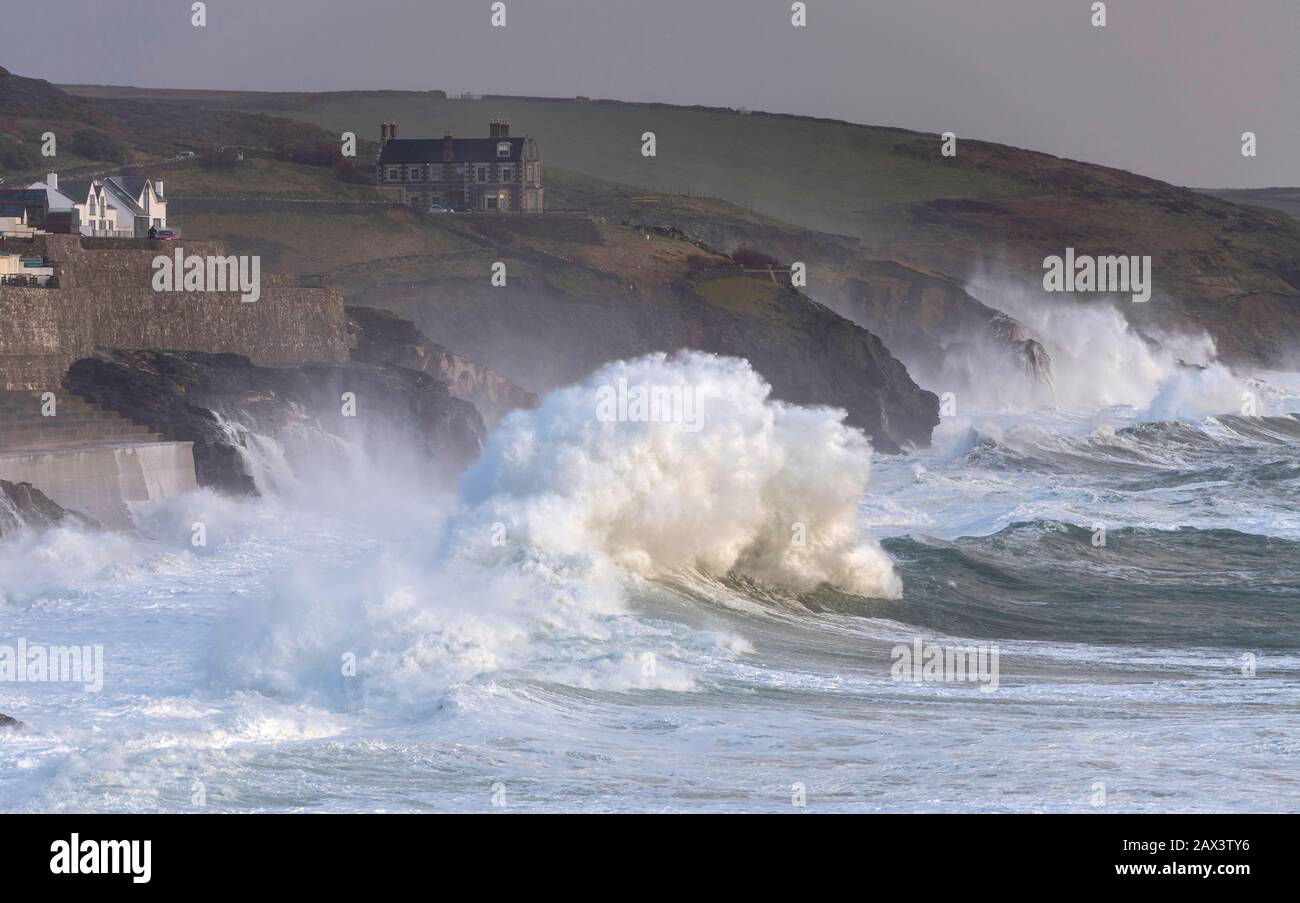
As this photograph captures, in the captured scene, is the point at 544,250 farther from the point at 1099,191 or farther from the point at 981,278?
the point at 1099,191

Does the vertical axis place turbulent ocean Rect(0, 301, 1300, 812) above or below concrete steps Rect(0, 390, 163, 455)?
below

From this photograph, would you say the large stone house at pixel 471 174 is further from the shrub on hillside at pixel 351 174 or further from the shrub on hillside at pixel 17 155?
the shrub on hillside at pixel 17 155

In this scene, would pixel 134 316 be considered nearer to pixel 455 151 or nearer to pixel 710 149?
pixel 455 151

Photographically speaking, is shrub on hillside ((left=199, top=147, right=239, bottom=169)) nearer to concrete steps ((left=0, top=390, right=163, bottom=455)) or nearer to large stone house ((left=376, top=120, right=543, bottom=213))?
large stone house ((left=376, top=120, right=543, bottom=213))

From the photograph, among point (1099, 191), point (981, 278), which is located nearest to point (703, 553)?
point (981, 278)

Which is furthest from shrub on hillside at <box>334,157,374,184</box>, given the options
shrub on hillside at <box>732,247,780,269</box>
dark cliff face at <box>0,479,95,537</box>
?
dark cliff face at <box>0,479,95,537</box>

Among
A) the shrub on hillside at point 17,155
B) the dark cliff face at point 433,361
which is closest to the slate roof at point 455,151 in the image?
the shrub on hillside at point 17,155
